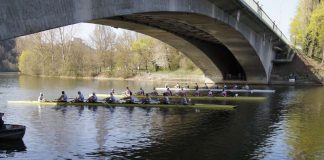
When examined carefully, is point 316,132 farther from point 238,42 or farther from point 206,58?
point 206,58

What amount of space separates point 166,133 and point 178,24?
19928mm

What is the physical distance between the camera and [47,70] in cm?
9919

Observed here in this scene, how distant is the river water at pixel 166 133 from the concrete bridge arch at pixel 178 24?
6.55 meters

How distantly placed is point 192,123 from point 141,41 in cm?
6356

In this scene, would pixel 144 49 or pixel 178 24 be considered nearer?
pixel 178 24

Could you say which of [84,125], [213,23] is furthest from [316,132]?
[213,23]

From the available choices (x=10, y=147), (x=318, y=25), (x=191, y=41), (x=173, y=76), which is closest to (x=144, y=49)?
(x=173, y=76)

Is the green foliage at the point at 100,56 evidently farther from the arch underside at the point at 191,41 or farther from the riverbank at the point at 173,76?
the arch underside at the point at 191,41

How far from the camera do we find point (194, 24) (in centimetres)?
4209

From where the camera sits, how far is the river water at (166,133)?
816 inches

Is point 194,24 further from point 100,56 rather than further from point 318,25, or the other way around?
point 100,56

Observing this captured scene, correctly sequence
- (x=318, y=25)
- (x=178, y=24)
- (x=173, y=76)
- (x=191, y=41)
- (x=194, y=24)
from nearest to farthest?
(x=194, y=24) → (x=178, y=24) → (x=191, y=41) → (x=318, y=25) → (x=173, y=76)

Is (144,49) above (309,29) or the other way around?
the other way around

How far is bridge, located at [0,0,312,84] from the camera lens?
17250mm
